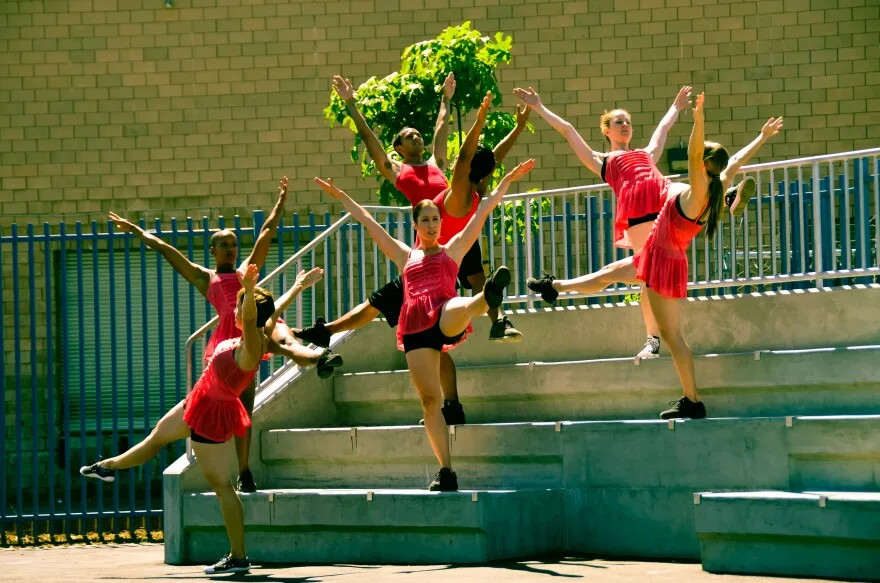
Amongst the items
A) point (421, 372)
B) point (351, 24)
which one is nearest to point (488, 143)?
point (351, 24)

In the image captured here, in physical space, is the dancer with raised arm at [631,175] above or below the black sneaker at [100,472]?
above

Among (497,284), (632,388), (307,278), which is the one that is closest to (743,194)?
(632,388)

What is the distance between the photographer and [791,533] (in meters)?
7.66

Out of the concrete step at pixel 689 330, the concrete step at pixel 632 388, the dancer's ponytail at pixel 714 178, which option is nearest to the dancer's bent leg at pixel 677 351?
the concrete step at pixel 632 388

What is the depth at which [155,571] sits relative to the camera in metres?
9.43

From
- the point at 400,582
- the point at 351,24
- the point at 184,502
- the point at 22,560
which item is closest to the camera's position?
the point at 400,582

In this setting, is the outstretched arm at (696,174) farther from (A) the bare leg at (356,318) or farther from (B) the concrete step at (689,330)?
(A) the bare leg at (356,318)

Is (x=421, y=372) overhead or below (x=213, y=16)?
below

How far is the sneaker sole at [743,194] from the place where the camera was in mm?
9156

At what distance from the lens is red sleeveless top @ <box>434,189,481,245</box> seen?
9.73 meters

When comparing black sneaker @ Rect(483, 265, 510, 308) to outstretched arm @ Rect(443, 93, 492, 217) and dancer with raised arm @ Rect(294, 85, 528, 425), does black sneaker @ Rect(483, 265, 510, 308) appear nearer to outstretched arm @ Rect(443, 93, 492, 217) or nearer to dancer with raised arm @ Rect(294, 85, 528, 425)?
dancer with raised arm @ Rect(294, 85, 528, 425)

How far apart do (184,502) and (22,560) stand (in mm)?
1844

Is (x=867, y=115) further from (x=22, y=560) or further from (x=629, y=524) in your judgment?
(x=22, y=560)

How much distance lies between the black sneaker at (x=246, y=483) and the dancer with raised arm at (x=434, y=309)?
4.71 ft
